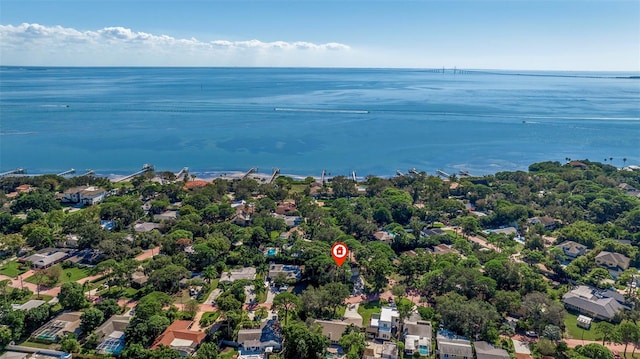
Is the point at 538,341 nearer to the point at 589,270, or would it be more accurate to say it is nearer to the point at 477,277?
the point at 477,277

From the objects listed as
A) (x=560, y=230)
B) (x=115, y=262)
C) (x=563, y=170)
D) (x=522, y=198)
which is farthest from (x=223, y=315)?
(x=563, y=170)

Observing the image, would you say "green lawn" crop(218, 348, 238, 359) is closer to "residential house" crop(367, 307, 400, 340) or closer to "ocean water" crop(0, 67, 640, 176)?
"residential house" crop(367, 307, 400, 340)

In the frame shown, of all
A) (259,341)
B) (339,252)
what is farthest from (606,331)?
(259,341)

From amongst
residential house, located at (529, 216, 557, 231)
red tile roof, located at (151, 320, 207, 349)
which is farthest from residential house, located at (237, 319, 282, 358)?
residential house, located at (529, 216, 557, 231)

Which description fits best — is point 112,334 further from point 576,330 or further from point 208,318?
point 576,330

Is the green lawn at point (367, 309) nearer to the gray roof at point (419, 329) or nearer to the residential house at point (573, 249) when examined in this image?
the gray roof at point (419, 329)
